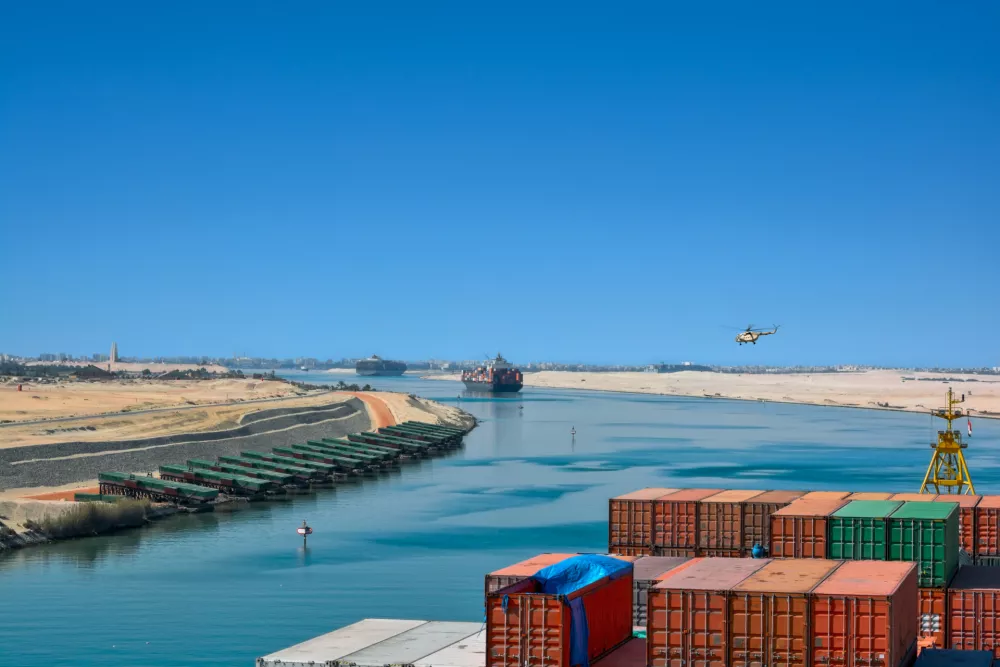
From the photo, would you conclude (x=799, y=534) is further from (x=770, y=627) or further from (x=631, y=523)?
(x=770, y=627)

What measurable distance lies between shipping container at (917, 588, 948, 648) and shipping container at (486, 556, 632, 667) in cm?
745

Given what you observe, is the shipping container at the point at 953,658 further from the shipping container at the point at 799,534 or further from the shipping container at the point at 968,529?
the shipping container at the point at 968,529

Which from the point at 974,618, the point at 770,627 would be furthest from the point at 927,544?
the point at 770,627

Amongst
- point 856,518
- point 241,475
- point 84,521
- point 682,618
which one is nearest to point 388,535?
point 84,521

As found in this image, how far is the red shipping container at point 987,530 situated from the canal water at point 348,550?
17.5 meters

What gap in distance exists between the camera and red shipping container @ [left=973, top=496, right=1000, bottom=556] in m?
34.0

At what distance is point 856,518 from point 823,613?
915cm

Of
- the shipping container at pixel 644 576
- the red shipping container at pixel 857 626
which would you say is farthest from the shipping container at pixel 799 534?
the red shipping container at pixel 857 626

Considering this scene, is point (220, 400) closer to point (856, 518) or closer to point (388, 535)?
point (388, 535)

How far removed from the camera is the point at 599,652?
2264 centimetres

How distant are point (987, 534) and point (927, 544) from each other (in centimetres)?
891

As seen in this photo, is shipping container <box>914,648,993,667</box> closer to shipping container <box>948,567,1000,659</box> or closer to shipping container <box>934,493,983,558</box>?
shipping container <box>948,567,1000,659</box>

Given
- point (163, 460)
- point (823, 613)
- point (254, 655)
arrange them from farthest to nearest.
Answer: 1. point (163, 460)
2. point (254, 655)
3. point (823, 613)

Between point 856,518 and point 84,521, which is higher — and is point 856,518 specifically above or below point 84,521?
above
